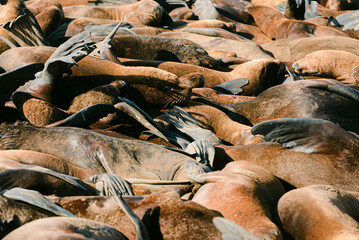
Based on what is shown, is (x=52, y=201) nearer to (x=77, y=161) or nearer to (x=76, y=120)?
(x=77, y=161)

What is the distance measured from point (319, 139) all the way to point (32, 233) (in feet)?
8.34

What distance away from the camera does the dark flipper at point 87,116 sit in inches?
175

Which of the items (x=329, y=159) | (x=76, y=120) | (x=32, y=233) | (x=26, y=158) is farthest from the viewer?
(x=76, y=120)

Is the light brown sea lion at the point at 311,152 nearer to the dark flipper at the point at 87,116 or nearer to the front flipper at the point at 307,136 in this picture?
the front flipper at the point at 307,136

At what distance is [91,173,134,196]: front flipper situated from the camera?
10.8ft

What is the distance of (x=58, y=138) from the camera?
161 inches

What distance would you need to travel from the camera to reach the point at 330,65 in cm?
677

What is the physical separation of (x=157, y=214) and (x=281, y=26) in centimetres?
889

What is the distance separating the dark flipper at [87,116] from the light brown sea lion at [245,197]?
148 cm

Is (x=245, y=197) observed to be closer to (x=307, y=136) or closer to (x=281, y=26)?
(x=307, y=136)

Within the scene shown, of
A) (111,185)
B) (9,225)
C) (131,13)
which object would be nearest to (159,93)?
(111,185)

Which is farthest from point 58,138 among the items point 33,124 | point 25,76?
point 25,76

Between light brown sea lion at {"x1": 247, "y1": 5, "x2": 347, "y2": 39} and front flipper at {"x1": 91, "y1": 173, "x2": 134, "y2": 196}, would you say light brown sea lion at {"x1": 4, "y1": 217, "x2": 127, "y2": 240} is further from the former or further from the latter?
light brown sea lion at {"x1": 247, "y1": 5, "x2": 347, "y2": 39}

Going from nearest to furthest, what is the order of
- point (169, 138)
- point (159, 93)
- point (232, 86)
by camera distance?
point (169, 138) < point (159, 93) < point (232, 86)
